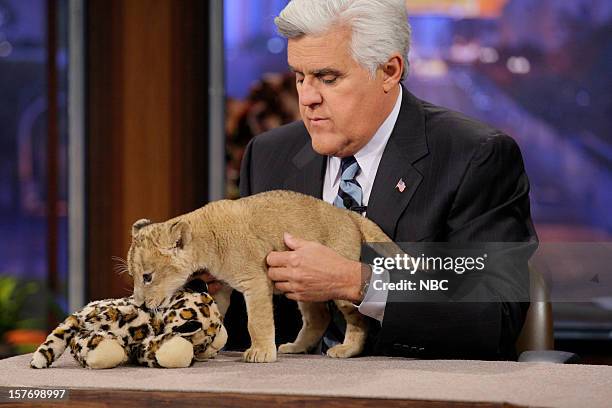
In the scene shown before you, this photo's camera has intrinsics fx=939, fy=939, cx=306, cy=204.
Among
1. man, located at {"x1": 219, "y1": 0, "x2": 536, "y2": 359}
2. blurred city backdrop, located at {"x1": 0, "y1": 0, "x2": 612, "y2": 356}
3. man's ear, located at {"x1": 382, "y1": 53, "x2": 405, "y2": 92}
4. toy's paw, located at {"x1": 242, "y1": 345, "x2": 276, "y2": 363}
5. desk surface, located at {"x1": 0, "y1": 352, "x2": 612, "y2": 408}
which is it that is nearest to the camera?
desk surface, located at {"x1": 0, "y1": 352, "x2": 612, "y2": 408}

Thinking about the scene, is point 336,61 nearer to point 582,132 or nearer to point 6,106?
point 582,132

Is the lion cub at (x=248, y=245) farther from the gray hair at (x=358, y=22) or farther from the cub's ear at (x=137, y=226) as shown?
the gray hair at (x=358, y=22)

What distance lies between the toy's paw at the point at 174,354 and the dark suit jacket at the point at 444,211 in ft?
1.35

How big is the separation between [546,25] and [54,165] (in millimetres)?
2541

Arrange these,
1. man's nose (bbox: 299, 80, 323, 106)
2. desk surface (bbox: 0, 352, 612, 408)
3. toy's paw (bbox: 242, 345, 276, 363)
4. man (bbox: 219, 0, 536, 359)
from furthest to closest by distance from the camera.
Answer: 1. man's nose (bbox: 299, 80, 323, 106)
2. man (bbox: 219, 0, 536, 359)
3. toy's paw (bbox: 242, 345, 276, 363)
4. desk surface (bbox: 0, 352, 612, 408)

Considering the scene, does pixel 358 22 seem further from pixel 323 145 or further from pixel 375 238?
pixel 375 238

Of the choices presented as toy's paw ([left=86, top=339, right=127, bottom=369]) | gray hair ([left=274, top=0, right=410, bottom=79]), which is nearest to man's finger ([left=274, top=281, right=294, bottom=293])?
toy's paw ([left=86, top=339, right=127, bottom=369])

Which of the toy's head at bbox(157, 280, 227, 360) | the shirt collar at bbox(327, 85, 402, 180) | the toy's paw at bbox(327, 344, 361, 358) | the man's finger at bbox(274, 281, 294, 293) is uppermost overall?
the shirt collar at bbox(327, 85, 402, 180)

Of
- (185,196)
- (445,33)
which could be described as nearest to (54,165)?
(185,196)

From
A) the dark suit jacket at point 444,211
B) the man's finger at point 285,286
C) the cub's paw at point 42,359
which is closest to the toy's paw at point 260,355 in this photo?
the man's finger at point 285,286

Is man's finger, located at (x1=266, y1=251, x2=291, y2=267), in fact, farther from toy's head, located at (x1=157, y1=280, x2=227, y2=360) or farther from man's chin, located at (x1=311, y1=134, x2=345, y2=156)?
man's chin, located at (x1=311, y1=134, x2=345, y2=156)

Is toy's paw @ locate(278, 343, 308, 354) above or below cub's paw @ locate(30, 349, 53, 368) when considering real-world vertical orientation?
below

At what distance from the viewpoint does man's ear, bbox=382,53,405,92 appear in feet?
7.02

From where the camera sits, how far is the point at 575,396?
1.43m
